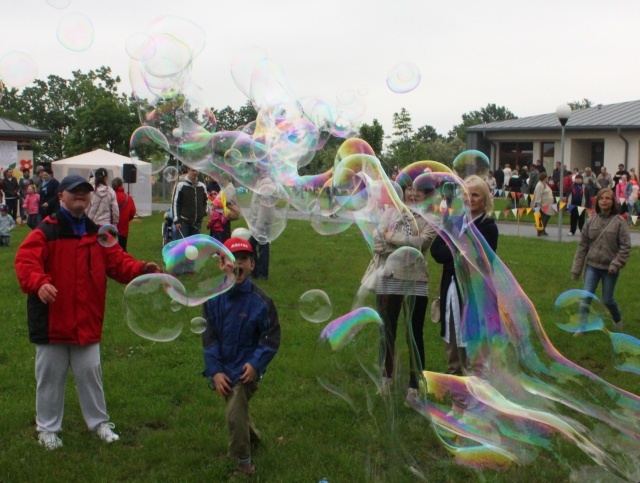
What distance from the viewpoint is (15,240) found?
17.5 metres

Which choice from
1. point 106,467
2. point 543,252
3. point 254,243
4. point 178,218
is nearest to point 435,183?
point 106,467

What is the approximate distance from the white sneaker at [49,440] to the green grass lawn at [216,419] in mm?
51

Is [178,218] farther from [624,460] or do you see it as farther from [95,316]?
[624,460]

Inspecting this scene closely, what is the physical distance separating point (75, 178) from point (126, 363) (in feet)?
7.94

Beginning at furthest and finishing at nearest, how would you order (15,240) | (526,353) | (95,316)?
1. (15,240)
2. (95,316)
3. (526,353)

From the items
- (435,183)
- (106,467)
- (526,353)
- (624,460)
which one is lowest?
(106,467)

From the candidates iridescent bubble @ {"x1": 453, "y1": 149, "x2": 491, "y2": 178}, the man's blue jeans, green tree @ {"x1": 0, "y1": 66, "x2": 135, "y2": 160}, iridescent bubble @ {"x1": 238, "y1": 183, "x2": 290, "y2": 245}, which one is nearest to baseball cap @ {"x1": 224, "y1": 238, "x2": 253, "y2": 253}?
iridescent bubble @ {"x1": 453, "y1": 149, "x2": 491, "y2": 178}

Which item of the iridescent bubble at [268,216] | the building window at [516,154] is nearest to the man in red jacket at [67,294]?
the iridescent bubble at [268,216]

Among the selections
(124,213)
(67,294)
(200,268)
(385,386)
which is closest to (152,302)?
(200,268)

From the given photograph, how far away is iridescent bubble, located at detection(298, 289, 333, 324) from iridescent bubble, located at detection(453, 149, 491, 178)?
5.24 ft

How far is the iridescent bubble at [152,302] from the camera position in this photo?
15.0ft

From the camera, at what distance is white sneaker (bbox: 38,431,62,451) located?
4.79 m

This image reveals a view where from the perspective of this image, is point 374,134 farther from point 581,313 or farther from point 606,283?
point 581,313

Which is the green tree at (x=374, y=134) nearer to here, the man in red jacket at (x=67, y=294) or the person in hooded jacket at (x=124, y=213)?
the person in hooded jacket at (x=124, y=213)
